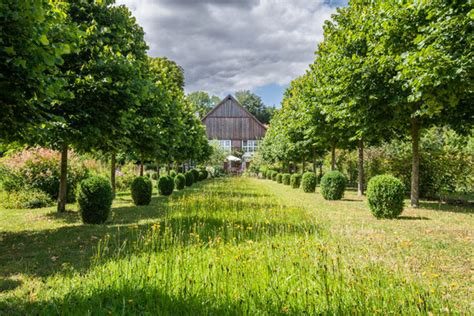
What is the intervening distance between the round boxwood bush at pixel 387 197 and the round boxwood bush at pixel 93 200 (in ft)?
25.6

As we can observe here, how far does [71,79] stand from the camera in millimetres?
8164

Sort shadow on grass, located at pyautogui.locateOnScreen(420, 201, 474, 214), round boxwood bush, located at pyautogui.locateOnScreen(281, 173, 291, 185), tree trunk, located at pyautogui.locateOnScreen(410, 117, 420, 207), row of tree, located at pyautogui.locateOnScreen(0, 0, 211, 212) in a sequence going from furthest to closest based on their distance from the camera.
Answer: round boxwood bush, located at pyautogui.locateOnScreen(281, 173, 291, 185) → tree trunk, located at pyautogui.locateOnScreen(410, 117, 420, 207) → shadow on grass, located at pyautogui.locateOnScreen(420, 201, 474, 214) → row of tree, located at pyautogui.locateOnScreen(0, 0, 211, 212)

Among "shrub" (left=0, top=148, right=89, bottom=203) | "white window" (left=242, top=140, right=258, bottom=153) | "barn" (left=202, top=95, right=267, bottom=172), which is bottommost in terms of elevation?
"shrub" (left=0, top=148, right=89, bottom=203)

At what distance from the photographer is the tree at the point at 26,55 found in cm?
441

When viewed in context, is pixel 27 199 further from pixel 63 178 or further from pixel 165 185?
pixel 165 185

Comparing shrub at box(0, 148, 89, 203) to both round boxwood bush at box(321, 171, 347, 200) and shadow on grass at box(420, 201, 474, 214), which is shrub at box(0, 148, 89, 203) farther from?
Result: shadow on grass at box(420, 201, 474, 214)

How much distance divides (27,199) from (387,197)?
1344 cm

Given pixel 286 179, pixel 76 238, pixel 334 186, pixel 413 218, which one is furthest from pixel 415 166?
pixel 286 179

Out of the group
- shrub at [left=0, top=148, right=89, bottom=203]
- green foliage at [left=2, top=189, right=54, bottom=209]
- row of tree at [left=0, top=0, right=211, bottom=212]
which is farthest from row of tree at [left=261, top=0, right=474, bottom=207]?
green foliage at [left=2, top=189, right=54, bottom=209]

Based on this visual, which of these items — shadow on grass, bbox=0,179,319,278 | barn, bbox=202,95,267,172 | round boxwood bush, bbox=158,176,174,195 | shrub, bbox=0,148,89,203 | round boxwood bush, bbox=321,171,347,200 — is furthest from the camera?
barn, bbox=202,95,267,172

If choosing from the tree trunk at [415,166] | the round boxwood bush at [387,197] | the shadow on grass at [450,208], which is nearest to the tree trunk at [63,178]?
the round boxwood bush at [387,197]

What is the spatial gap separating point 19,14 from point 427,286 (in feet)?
21.2

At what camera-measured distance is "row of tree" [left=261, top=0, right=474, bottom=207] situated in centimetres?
782

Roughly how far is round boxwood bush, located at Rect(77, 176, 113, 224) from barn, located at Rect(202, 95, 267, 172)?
53.8 metres
